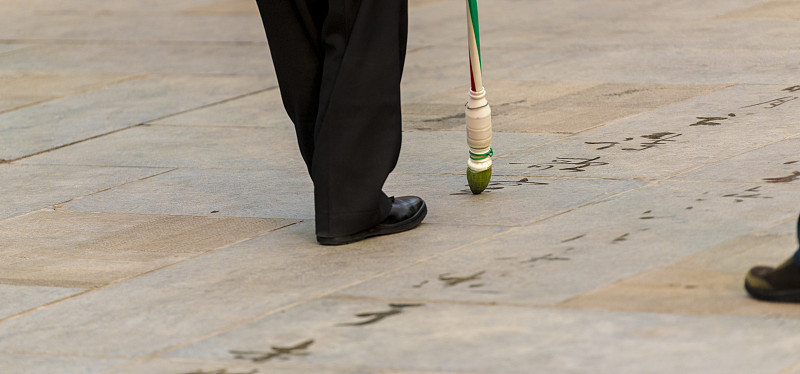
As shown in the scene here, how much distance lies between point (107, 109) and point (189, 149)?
61.2 inches

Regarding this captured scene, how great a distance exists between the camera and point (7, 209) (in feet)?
17.6

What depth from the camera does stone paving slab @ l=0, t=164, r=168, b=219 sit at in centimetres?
543

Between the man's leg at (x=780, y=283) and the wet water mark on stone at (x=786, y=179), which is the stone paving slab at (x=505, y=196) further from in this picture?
the man's leg at (x=780, y=283)

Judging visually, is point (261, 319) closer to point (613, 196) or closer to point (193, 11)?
point (613, 196)

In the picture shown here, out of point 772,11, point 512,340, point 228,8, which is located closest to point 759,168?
point 512,340

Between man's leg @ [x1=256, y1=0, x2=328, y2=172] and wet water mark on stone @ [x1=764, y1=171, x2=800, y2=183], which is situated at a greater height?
man's leg @ [x1=256, y1=0, x2=328, y2=172]

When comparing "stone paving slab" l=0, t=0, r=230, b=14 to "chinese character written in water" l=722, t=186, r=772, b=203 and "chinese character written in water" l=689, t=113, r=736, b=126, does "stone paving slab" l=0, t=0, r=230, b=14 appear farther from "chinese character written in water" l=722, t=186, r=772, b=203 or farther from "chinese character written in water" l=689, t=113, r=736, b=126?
"chinese character written in water" l=722, t=186, r=772, b=203

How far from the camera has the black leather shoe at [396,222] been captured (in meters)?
4.33

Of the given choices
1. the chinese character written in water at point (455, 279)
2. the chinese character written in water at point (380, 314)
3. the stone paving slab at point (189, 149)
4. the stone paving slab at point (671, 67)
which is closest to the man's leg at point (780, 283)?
the chinese character written in water at point (455, 279)

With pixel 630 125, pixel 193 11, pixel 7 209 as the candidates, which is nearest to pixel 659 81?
pixel 630 125

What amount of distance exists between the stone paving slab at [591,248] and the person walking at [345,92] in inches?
16.6

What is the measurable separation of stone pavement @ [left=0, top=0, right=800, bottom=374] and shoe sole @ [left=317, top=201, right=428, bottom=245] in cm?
4

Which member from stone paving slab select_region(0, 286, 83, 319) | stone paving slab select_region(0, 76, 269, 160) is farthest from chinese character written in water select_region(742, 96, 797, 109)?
stone paving slab select_region(0, 286, 83, 319)

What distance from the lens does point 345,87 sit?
13.7 feet
